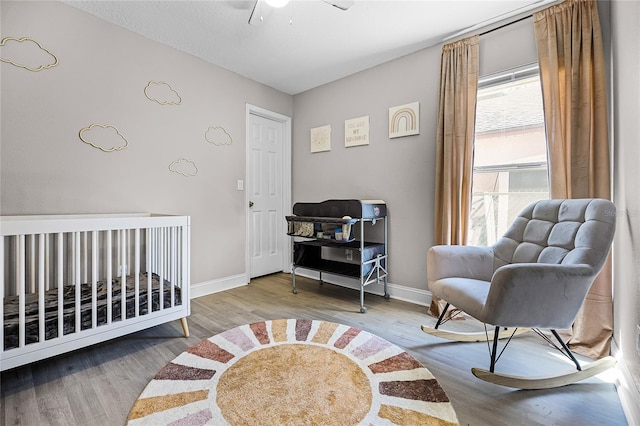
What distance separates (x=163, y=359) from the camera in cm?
171

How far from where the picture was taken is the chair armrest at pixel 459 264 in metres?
1.91

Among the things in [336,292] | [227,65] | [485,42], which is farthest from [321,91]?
[336,292]

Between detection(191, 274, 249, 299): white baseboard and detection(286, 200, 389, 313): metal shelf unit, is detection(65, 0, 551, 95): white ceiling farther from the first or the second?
detection(191, 274, 249, 299): white baseboard

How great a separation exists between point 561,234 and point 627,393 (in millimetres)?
779

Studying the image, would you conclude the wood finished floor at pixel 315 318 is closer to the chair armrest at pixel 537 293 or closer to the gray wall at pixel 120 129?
the chair armrest at pixel 537 293

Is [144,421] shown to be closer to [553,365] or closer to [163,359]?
[163,359]

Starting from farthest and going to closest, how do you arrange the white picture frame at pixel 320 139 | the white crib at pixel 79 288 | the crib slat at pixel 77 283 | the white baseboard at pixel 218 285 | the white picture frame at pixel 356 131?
the white picture frame at pixel 320 139, the white picture frame at pixel 356 131, the white baseboard at pixel 218 285, the crib slat at pixel 77 283, the white crib at pixel 79 288

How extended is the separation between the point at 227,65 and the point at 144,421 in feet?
9.90

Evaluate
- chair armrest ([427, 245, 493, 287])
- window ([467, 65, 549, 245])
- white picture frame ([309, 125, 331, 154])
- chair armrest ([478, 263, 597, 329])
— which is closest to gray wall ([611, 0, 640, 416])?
chair armrest ([478, 263, 597, 329])

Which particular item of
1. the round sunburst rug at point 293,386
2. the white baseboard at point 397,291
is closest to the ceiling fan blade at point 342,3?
the round sunburst rug at point 293,386

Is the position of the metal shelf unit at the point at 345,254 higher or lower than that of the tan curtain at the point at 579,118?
lower

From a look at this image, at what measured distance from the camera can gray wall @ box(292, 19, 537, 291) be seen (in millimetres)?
2270

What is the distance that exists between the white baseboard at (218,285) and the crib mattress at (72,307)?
81cm

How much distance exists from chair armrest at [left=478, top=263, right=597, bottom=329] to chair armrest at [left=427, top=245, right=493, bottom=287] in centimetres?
54
